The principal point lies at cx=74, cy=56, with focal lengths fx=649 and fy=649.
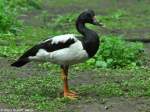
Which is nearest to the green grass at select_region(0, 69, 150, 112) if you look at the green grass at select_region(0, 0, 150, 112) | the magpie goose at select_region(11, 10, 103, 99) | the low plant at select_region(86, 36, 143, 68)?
the green grass at select_region(0, 0, 150, 112)

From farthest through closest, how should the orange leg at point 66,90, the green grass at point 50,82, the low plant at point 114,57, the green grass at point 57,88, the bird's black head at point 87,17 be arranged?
the low plant at point 114,57 < the bird's black head at point 87,17 < the orange leg at point 66,90 < the green grass at point 50,82 < the green grass at point 57,88

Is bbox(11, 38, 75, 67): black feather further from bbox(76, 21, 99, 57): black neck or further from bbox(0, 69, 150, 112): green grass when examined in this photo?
bbox(0, 69, 150, 112): green grass

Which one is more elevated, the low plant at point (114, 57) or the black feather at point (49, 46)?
the black feather at point (49, 46)

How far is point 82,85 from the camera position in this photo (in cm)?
1052

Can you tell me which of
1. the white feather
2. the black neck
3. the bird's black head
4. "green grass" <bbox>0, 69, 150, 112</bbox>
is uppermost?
the bird's black head

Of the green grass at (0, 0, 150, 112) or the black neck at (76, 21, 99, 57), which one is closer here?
the green grass at (0, 0, 150, 112)

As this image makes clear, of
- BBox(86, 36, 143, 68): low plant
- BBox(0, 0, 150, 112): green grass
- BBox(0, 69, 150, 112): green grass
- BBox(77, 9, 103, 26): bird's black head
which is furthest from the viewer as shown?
BBox(86, 36, 143, 68): low plant

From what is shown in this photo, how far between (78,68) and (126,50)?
51.5 inches

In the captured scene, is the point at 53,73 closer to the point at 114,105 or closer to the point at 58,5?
the point at 114,105

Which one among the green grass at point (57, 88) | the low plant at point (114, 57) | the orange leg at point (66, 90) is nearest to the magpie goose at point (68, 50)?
the orange leg at point (66, 90)

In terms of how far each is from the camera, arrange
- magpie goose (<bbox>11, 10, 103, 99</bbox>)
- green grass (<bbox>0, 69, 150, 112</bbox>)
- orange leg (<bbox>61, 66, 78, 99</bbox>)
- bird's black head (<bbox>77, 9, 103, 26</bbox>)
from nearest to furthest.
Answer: green grass (<bbox>0, 69, 150, 112</bbox>) < magpie goose (<bbox>11, 10, 103, 99</bbox>) < orange leg (<bbox>61, 66, 78, 99</bbox>) < bird's black head (<bbox>77, 9, 103, 26</bbox>)

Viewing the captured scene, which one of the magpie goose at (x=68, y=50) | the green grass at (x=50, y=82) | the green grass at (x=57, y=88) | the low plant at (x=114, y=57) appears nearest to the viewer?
the green grass at (x=57, y=88)

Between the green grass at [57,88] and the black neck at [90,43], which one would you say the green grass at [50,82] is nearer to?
the green grass at [57,88]

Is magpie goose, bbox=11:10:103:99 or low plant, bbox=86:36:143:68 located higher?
magpie goose, bbox=11:10:103:99
